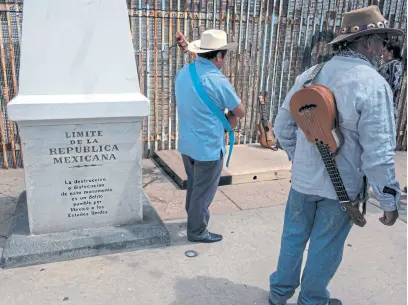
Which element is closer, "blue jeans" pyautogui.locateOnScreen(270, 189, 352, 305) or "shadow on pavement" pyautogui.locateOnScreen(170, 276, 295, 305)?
"blue jeans" pyautogui.locateOnScreen(270, 189, 352, 305)

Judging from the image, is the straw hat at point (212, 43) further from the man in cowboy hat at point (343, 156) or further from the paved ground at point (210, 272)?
the paved ground at point (210, 272)

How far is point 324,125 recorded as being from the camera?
213cm

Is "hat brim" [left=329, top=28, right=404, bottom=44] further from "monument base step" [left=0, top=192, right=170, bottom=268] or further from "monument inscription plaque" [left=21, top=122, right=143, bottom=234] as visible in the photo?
"monument base step" [left=0, top=192, right=170, bottom=268]

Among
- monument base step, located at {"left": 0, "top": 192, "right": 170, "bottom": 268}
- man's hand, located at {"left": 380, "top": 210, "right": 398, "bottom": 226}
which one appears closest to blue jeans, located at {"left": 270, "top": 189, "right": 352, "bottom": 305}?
man's hand, located at {"left": 380, "top": 210, "right": 398, "bottom": 226}

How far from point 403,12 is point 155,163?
4.92m

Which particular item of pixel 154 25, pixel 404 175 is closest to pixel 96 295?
pixel 154 25

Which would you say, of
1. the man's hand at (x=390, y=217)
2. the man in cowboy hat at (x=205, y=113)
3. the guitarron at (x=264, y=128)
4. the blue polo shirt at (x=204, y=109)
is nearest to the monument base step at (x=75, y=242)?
the man in cowboy hat at (x=205, y=113)

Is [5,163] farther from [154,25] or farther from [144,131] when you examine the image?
[154,25]

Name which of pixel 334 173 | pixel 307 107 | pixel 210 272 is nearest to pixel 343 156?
pixel 334 173

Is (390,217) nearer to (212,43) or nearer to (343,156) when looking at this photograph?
(343,156)

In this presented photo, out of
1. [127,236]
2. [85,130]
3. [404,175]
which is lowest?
[404,175]

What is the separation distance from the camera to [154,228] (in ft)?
11.5

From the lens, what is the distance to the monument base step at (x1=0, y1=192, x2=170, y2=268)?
10.1 ft

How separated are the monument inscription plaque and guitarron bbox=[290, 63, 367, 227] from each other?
1582 mm
